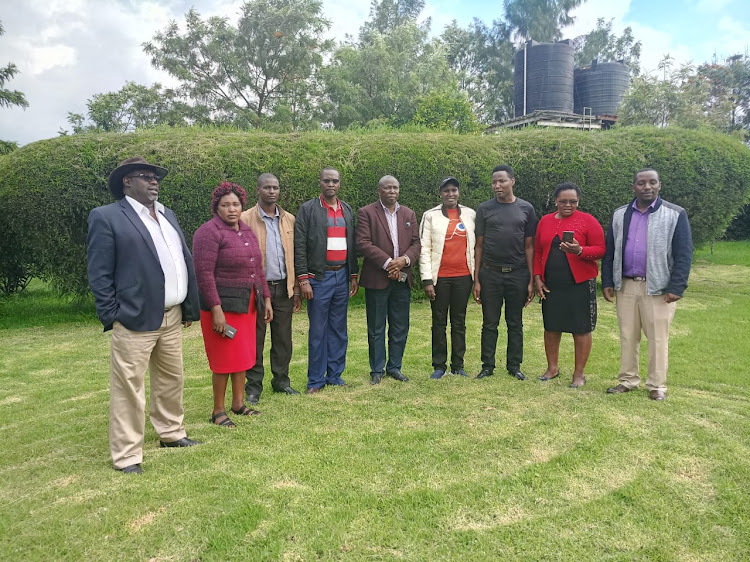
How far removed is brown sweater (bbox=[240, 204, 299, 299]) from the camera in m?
4.82

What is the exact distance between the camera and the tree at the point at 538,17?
36250 mm

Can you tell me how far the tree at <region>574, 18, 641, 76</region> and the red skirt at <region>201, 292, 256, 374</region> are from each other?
143ft

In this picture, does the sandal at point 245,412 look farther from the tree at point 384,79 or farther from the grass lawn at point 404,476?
the tree at point 384,79

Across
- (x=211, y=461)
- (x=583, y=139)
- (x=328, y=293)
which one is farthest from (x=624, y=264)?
(x=583, y=139)

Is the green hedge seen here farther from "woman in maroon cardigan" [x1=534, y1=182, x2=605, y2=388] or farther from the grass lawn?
"woman in maroon cardigan" [x1=534, y1=182, x2=605, y2=388]

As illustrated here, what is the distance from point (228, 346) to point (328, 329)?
50.7 inches

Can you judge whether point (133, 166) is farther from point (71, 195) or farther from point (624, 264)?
point (71, 195)

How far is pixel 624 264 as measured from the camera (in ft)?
16.0

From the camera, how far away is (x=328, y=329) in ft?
17.3

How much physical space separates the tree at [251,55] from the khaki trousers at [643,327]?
22.8 metres

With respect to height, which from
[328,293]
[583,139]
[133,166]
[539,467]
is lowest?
[539,467]

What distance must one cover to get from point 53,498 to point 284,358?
2.28 metres

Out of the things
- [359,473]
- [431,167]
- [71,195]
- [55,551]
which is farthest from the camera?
[431,167]

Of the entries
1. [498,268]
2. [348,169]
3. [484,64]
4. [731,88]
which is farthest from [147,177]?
[484,64]
